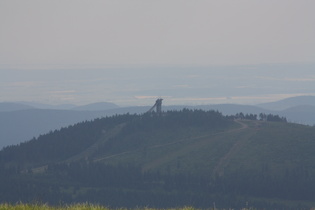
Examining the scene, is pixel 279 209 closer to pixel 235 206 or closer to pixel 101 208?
pixel 235 206

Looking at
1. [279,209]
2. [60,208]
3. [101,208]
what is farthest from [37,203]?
[279,209]

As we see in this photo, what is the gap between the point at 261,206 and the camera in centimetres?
19962

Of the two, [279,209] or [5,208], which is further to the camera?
[279,209]

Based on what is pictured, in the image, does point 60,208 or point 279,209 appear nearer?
point 60,208

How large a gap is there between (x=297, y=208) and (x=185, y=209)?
570ft

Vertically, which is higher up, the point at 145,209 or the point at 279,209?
the point at 145,209

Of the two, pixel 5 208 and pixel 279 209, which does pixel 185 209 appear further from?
pixel 279 209

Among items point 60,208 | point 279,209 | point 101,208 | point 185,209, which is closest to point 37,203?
point 60,208

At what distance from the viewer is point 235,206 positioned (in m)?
198

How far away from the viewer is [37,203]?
3105 cm

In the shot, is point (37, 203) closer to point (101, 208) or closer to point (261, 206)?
point (101, 208)

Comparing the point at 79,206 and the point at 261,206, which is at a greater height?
the point at 79,206

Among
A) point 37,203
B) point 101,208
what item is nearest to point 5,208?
point 37,203

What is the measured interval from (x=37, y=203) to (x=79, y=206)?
1.96 m
